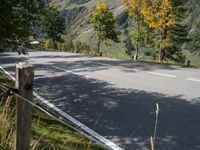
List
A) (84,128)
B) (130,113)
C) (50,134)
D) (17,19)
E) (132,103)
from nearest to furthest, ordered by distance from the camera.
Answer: (50,134) → (84,128) → (130,113) → (17,19) → (132,103)

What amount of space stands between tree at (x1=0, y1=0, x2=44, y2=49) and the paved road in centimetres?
212

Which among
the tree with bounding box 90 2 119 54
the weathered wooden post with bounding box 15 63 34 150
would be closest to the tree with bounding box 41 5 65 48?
the tree with bounding box 90 2 119 54

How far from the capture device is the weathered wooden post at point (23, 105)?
10.6 ft

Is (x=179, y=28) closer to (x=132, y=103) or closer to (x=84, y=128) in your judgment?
(x=132, y=103)

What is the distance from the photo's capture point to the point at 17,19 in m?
8.84

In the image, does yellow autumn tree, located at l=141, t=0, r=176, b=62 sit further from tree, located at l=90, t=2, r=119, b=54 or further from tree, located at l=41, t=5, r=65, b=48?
tree, located at l=41, t=5, r=65, b=48

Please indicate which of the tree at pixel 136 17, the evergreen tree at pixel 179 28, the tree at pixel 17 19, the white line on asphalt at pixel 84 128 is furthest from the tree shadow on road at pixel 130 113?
the tree at pixel 136 17

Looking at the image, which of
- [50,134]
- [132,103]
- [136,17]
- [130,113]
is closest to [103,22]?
[136,17]

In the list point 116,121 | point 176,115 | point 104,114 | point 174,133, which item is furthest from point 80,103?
point 174,133

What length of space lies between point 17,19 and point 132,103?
12.0ft

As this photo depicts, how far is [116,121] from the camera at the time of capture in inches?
306

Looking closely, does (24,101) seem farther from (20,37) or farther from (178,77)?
(178,77)

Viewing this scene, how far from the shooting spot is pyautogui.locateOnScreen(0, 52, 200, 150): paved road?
6.68m

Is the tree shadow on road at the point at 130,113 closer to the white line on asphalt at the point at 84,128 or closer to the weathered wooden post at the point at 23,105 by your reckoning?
the white line on asphalt at the point at 84,128
